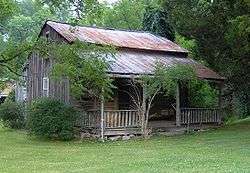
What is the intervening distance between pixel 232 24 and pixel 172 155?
1055 centimetres

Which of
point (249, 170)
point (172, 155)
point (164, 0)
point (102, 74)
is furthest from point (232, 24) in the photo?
point (249, 170)

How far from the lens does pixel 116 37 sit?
1239 inches

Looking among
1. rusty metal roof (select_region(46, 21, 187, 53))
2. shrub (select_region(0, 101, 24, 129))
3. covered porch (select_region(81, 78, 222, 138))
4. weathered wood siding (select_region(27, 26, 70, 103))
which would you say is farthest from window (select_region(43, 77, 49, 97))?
covered porch (select_region(81, 78, 222, 138))

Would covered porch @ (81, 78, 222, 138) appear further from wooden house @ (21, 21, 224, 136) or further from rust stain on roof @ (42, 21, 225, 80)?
rust stain on roof @ (42, 21, 225, 80)

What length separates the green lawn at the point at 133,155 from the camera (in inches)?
576

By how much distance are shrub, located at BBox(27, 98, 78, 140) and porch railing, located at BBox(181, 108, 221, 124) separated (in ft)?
22.6

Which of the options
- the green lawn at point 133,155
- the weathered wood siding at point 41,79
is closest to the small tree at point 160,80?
the green lawn at point 133,155

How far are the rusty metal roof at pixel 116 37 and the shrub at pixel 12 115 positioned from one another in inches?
259

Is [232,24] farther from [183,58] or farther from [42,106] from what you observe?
[42,106]

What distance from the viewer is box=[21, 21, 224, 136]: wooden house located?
1022 inches

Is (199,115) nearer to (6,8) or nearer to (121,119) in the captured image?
(121,119)

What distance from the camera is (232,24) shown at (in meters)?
25.7

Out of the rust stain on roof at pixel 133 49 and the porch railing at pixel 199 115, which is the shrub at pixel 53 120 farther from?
the porch railing at pixel 199 115

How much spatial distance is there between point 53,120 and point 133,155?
7696 mm
